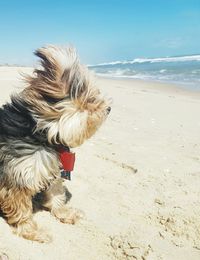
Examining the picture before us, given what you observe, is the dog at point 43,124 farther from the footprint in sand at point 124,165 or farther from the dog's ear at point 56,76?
the footprint in sand at point 124,165

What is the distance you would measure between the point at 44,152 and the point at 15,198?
0.49 meters

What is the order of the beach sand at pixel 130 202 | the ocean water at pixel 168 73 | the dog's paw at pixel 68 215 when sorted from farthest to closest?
the ocean water at pixel 168 73 → the dog's paw at pixel 68 215 → the beach sand at pixel 130 202

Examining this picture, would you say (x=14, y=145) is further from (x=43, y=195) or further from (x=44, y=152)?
(x=43, y=195)

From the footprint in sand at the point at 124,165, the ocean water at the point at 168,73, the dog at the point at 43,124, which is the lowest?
the ocean water at the point at 168,73

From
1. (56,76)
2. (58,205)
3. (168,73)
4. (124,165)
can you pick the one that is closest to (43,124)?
(56,76)

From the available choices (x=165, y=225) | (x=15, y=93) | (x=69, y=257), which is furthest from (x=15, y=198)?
(x=165, y=225)

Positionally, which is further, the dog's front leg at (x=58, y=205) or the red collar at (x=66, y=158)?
the dog's front leg at (x=58, y=205)

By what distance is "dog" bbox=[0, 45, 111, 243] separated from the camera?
367 cm

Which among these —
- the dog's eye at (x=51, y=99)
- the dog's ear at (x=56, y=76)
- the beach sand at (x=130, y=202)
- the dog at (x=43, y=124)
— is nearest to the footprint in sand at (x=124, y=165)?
the beach sand at (x=130, y=202)

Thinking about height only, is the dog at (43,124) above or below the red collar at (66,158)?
above

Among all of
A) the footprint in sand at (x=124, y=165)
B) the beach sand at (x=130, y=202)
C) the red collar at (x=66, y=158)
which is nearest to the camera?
the beach sand at (x=130, y=202)

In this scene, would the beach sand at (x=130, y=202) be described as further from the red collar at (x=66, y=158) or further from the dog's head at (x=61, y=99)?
the red collar at (x=66, y=158)

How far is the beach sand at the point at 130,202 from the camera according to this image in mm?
3830

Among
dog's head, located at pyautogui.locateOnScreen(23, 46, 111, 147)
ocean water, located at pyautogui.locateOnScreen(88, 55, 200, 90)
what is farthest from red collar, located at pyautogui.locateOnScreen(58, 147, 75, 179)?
ocean water, located at pyautogui.locateOnScreen(88, 55, 200, 90)
